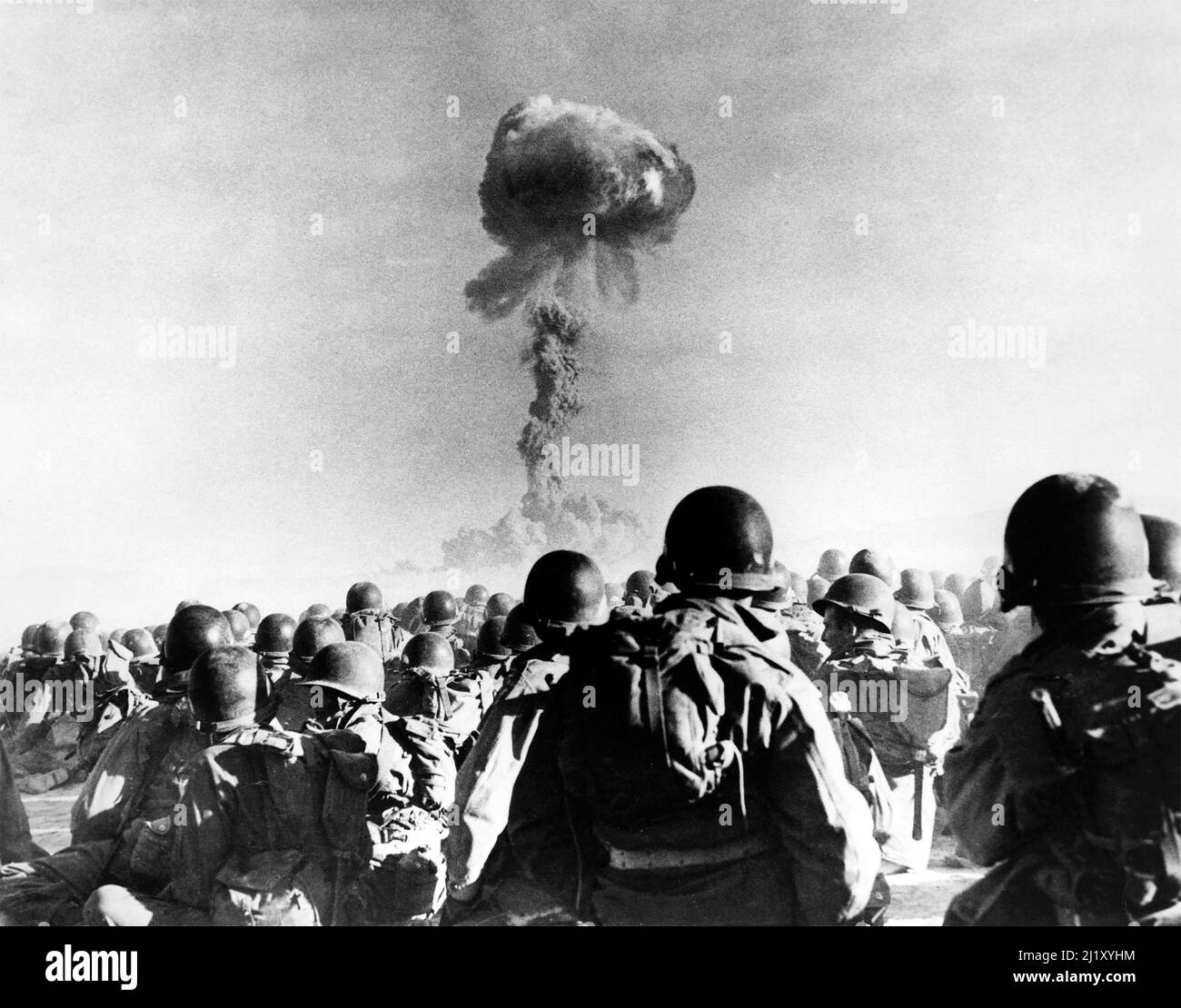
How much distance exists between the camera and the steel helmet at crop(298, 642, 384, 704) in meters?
4.89

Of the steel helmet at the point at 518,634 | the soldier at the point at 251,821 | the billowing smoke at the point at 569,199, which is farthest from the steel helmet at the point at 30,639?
the billowing smoke at the point at 569,199

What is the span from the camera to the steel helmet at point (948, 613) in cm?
1066

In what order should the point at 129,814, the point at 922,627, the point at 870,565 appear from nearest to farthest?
the point at 129,814 < the point at 922,627 < the point at 870,565

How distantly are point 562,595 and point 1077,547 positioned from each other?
92.1 inches

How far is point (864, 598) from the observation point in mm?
7145

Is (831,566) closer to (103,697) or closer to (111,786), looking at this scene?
(103,697)

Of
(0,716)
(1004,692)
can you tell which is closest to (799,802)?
(1004,692)

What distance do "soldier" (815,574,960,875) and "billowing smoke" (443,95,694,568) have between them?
73.8ft

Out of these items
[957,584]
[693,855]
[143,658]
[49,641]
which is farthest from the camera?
[957,584]

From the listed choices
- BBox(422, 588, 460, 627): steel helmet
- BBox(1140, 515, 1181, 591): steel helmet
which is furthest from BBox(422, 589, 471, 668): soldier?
BBox(1140, 515, 1181, 591): steel helmet

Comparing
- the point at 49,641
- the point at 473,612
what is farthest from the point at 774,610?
the point at 473,612

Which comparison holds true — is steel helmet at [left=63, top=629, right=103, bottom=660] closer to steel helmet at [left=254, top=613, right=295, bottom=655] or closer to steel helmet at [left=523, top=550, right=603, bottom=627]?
steel helmet at [left=254, top=613, right=295, bottom=655]

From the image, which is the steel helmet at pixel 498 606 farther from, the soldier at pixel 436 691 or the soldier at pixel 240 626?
the soldier at pixel 436 691

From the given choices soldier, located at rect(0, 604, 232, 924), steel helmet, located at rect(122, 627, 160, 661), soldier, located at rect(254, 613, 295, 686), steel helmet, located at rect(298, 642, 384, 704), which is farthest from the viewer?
steel helmet, located at rect(122, 627, 160, 661)
